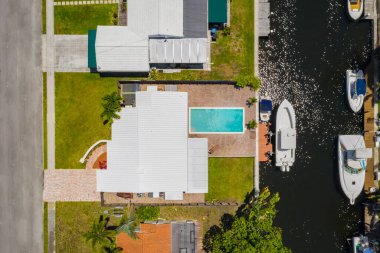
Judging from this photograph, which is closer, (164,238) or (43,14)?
(43,14)

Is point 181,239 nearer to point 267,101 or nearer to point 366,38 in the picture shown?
point 267,101

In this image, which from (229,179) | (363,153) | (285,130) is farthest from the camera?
(229,179)

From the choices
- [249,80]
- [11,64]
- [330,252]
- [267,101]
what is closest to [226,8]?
[249,80]

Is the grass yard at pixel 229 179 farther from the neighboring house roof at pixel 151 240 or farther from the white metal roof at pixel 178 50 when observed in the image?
the white metal roof at pixel 178 50

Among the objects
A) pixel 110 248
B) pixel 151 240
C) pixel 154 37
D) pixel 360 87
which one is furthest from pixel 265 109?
pixel 110 248

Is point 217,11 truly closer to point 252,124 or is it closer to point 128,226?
point 252,124

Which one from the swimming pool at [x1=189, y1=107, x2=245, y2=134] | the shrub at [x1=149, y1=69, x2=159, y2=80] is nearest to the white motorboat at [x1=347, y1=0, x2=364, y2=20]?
the swimming pool at [x1=189, y1=107, x2=245, y2=134]

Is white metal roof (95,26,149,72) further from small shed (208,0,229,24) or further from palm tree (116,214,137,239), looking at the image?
palm tree (116,214,137,239)

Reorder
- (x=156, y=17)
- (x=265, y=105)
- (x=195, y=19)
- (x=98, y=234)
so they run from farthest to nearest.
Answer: (x=265, y=105), (x=98, y=234), (x=195, y=19), (x=156, y=17)
